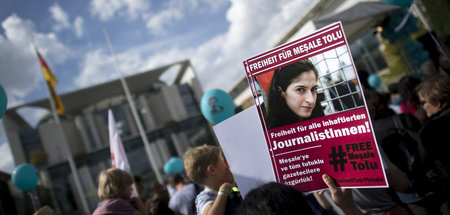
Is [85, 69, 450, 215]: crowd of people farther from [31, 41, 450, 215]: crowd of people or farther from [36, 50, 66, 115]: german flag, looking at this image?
[36, 50, 66, 115]: german flag

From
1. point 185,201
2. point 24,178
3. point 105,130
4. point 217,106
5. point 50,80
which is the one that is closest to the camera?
point 185,201

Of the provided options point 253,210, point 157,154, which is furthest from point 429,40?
point 157,154

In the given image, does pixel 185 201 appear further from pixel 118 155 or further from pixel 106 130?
pixel 106 130

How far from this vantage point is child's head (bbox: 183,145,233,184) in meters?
1.89

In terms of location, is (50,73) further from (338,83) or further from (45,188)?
(45,188)

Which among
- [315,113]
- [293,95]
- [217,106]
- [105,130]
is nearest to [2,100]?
[217,106]

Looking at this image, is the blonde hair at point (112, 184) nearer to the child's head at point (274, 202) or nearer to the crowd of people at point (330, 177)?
the crowd of people at point (330, 177)

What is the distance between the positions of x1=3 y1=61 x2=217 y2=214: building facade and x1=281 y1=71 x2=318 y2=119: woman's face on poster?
24.8 m

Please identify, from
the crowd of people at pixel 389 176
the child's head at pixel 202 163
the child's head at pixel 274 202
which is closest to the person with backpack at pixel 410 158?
the crowd of people at pixel 389 176

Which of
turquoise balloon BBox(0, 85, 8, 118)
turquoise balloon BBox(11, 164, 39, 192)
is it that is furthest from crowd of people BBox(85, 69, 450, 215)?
turquoise balloon BBox(11, 164, 39, 192)

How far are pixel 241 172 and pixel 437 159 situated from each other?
149 cm

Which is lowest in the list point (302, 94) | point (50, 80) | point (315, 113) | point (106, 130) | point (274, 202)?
point (274, 202)

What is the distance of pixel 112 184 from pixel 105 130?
95.9ft

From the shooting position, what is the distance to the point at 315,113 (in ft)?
4.46
